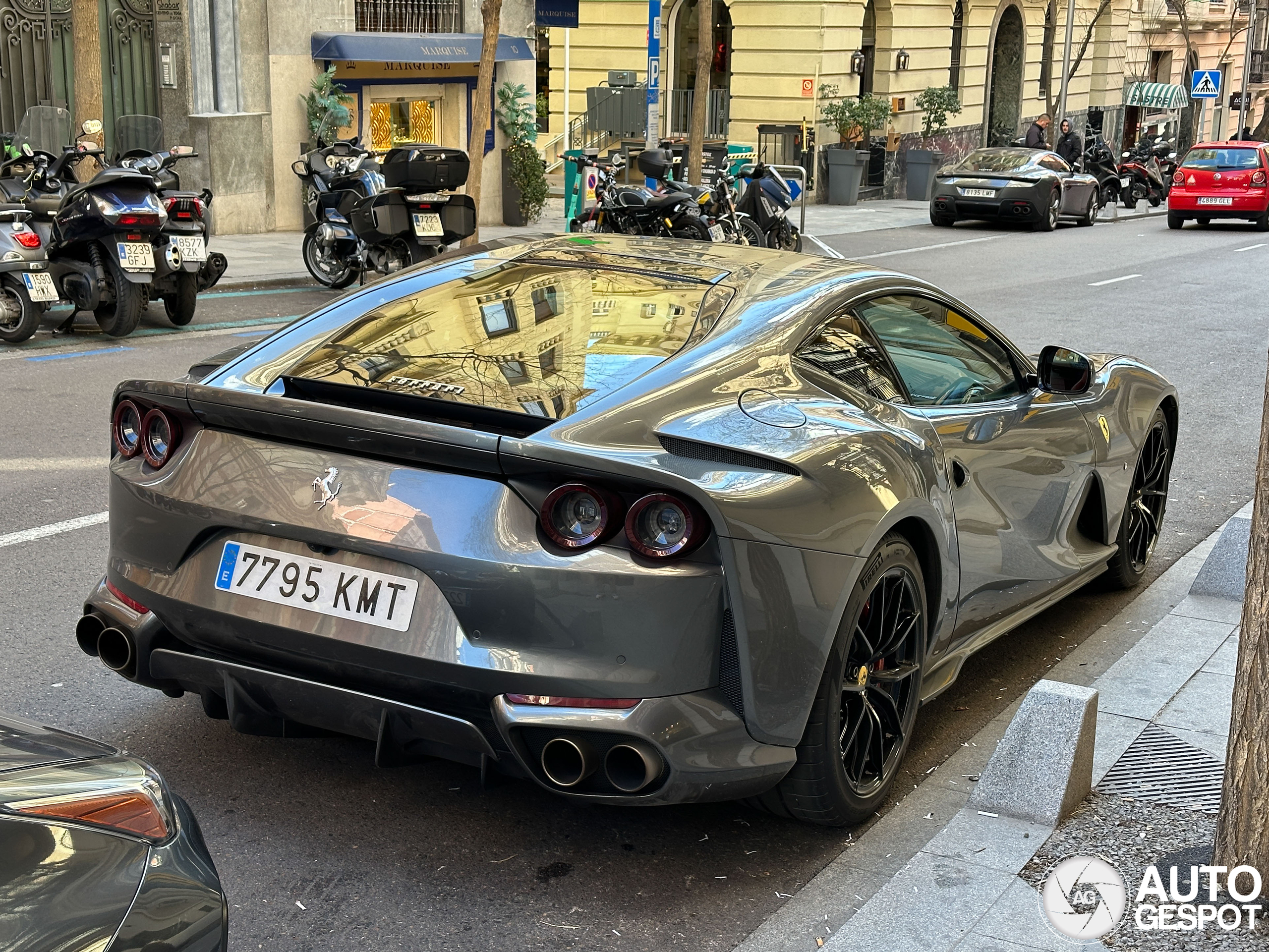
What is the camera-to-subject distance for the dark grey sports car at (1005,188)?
2625 cm

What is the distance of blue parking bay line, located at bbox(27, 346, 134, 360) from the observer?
34.5 ft

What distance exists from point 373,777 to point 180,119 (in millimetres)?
16505

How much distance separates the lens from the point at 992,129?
45312mm

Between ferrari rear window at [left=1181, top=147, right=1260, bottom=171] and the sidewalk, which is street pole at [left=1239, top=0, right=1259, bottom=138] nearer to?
ferrari rear window at [left=1181, top=147, right=1260, bottom=171]

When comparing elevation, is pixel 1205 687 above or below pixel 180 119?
below

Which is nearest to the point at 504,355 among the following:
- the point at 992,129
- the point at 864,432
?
the point at 864,432

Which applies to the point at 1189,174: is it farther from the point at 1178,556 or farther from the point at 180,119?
the point at 1178,556

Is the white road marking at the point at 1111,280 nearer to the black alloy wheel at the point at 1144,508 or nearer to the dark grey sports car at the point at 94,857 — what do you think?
the black alloy wheel at the point at 1144,508

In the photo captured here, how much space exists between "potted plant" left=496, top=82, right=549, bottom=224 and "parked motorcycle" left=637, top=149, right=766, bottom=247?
5459 mm

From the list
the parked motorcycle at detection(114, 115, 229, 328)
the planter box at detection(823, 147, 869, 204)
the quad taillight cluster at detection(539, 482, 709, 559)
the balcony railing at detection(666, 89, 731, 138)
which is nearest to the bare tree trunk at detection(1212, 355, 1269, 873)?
the quad taillight cluster at detection(539, 482, 709, 559)

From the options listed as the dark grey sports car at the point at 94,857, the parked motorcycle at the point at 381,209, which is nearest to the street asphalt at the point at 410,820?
the dark grey sports car at the point at 94,857

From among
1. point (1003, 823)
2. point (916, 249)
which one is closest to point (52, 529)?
point (1003, 823)

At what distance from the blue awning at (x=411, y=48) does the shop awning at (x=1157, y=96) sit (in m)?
33.0

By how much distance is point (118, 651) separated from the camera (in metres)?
3.84
